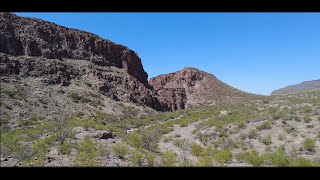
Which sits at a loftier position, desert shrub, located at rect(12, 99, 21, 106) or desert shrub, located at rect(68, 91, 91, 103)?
desert shrub, located at rect(68, 91, 91, 103)

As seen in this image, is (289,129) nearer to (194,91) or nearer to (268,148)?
(268,148)

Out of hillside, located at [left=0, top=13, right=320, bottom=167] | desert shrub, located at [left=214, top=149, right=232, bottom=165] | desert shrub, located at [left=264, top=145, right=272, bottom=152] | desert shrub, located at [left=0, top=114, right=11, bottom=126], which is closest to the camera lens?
desert shrub, located at [left=214, top=149, right=232, bottom=165]

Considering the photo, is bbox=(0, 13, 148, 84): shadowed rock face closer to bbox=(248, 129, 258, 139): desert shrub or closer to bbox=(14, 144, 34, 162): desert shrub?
bbox=(14, 144, 34, 162): desert shrub

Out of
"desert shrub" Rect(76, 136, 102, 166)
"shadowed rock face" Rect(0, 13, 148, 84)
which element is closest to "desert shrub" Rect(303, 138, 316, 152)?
"desert shrub" Rect(76, 136, 102, 166)

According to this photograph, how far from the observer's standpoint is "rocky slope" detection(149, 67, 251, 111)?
55.1 meters

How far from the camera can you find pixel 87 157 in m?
10.2

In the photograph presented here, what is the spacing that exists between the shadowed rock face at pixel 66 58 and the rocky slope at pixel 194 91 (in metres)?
10.2

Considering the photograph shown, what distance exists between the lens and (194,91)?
60000mm

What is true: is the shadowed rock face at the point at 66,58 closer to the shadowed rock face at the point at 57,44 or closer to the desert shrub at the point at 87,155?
the shadowed rock face at the point at 57,44

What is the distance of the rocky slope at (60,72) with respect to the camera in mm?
25000

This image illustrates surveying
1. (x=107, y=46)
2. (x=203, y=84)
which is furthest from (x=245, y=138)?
(x=203, y=84)

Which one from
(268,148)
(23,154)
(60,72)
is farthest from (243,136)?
(60,72)

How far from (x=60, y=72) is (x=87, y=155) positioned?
22648mm
